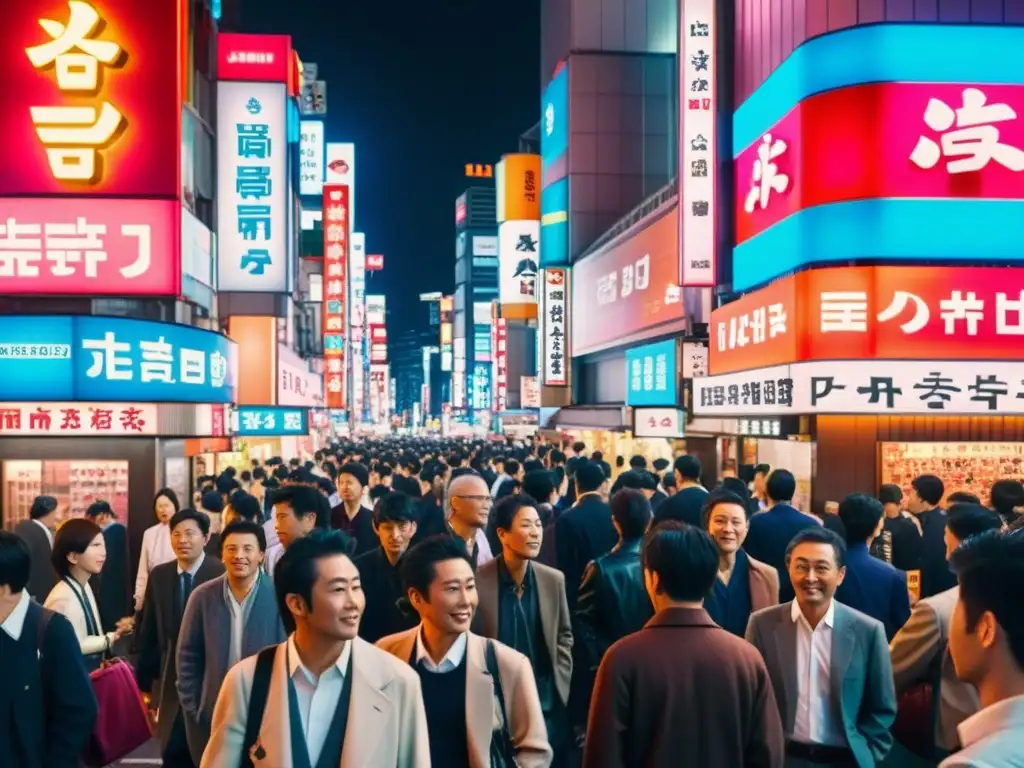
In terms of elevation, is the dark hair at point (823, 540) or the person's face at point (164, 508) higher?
the dark hair at point (823, 540)

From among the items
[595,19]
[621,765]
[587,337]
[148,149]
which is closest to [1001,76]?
[148,149]

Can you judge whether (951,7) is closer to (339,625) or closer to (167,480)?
(167,480)

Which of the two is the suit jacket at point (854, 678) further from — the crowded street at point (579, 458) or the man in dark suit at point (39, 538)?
the man in dark suit at point (39, 538)

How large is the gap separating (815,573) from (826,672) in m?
0.38

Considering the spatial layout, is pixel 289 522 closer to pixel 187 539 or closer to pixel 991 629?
pixel 187 539

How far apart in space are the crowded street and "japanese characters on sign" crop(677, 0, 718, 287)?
0.05 meters

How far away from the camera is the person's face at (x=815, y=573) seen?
4.46 meters

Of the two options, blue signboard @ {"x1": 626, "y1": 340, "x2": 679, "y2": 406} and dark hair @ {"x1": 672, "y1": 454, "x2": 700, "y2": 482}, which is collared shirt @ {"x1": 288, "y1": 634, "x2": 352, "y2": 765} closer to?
dark hair @ {"x1": 672, "y1": 454, "x2": 700, "y2": 482}

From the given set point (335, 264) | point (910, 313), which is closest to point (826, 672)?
point (910, 313)

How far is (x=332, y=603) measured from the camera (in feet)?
11.0

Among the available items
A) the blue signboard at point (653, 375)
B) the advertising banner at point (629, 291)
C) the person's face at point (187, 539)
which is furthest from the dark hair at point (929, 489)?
the advertising banner at point (629, 291)

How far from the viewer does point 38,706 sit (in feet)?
13.8

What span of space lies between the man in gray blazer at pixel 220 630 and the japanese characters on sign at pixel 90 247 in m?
10.0

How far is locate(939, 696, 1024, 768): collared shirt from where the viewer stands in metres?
2.00
